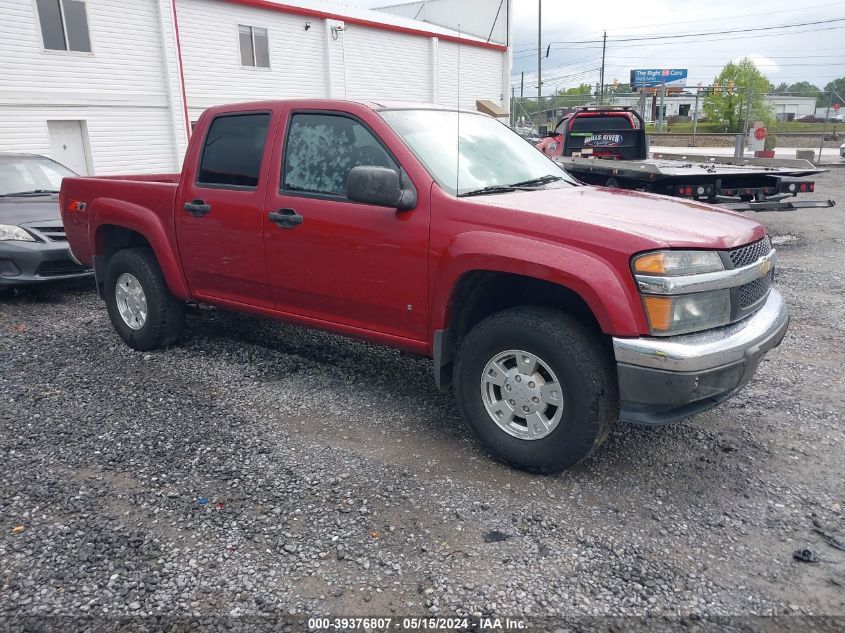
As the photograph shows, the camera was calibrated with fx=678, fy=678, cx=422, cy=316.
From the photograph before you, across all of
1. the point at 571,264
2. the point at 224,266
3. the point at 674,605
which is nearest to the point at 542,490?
the point at 674,605

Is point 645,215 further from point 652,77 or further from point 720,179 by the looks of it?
point 652,77

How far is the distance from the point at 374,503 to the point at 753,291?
2.24m

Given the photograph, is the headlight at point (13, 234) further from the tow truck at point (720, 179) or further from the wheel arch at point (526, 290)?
the tow truck at point (720, 179)

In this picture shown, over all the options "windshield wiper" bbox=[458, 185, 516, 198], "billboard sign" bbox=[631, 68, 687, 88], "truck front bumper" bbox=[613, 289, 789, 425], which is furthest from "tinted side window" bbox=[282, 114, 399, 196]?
"billboard sign" bbox=[631, 68, 687, 88]

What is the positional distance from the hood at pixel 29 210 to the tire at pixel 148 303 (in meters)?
2.17

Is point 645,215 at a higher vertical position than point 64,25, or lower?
lower

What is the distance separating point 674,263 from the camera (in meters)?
3.10

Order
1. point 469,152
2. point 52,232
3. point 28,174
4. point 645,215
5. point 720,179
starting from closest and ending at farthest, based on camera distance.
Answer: point 645,215 < point 469,152 < point 52,232 < point 28,174 < point 720,179

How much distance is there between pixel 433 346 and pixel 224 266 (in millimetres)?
1847

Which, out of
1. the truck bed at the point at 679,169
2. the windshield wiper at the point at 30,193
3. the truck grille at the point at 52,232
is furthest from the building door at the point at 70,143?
the truck bed at the point at 679,169

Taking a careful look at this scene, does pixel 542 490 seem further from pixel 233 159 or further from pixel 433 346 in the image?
pixel 233 159

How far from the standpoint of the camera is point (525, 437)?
3521mm

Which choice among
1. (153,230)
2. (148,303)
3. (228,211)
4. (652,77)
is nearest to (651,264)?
(228,211)

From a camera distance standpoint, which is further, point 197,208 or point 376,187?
point 197,208
